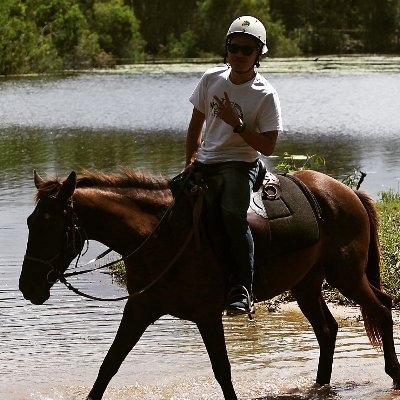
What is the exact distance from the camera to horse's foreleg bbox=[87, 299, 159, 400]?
20.4ft

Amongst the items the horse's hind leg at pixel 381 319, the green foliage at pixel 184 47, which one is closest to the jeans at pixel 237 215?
the horse's hind leg at pixel 381 319

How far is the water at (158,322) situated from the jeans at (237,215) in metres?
1.35

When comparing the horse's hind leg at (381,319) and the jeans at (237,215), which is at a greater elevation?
the jeans at (237,215)

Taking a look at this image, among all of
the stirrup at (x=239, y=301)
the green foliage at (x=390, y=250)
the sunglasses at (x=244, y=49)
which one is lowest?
the green foliage at (x=390, y=250)

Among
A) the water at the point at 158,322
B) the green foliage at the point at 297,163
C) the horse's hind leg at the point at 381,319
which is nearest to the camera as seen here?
the horse's hind leg at the point at 381,319

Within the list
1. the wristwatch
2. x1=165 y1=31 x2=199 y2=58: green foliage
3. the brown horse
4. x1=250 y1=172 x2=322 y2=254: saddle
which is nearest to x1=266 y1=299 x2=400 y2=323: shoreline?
x1=250 y1=172 x2=322 y2=254: saddle

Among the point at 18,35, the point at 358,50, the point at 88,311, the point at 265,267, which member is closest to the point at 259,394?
the point at 265,267

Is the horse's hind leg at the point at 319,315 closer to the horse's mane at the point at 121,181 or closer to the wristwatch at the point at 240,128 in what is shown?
the horse's mane at the point at 121,181

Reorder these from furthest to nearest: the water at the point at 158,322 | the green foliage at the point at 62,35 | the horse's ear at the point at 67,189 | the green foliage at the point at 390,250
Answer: the green foliage at the point at 62,35, the green foliage at the point at 390,250, the water at the point at 158,322, the horse's ear at the point at 67,189

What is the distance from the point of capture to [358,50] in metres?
103

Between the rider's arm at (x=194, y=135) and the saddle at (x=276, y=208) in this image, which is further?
the rider's arm at (x=194, y=135)

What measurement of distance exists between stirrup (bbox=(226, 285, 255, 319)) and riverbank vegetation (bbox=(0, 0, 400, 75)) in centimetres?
5637

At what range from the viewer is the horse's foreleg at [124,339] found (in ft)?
20.4

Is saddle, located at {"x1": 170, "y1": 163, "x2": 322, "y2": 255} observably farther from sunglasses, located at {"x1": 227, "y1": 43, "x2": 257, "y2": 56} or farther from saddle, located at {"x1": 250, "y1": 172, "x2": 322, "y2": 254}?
sunglasses, located at {"x1": 227, "y1": 43, "x2": 257, "y2": 56}
